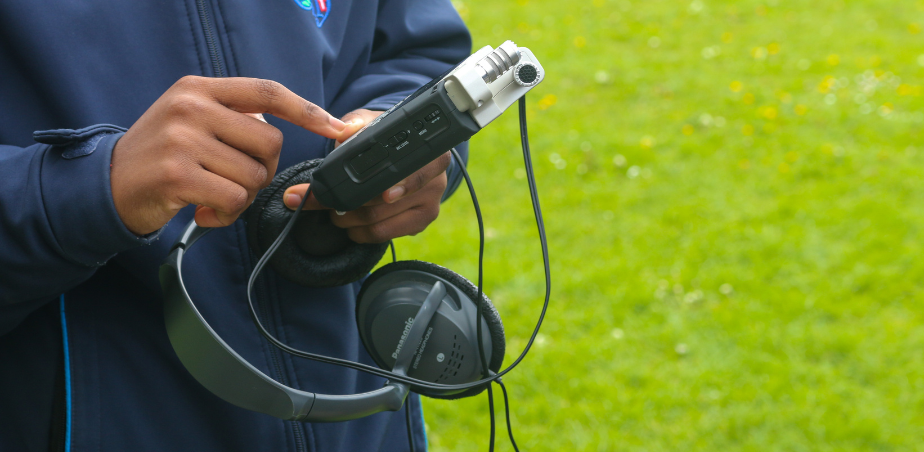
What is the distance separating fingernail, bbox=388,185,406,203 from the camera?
983mm

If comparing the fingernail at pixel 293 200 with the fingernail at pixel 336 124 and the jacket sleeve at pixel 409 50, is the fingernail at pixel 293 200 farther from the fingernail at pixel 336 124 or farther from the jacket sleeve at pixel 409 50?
the jacket sleeve at pixel 409 50

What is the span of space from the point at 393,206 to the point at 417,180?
57mm

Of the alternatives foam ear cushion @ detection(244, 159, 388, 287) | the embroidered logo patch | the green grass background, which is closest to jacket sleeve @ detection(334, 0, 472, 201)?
the embroidered logo patch

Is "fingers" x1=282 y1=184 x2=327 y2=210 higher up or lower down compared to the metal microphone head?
lower down

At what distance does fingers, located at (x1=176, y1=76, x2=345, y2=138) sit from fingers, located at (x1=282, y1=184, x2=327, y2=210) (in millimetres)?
147

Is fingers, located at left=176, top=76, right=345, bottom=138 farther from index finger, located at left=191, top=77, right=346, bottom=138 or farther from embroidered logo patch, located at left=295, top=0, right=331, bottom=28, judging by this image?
embroidered logo patch, located at left=295, top=0, right=331, bottom=28

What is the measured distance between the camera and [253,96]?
32.8 inches

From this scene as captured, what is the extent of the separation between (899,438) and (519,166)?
8.04 feet

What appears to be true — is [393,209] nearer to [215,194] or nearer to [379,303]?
[379,303]

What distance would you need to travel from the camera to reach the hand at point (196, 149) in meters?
0.80

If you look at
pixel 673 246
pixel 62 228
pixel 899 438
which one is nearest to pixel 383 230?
pixel 62 228

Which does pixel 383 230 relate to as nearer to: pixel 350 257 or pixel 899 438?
pixel 350 257

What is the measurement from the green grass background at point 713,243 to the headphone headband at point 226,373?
6.03 feet

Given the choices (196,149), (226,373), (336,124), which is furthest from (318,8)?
(226,373)
